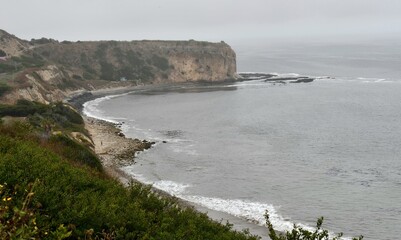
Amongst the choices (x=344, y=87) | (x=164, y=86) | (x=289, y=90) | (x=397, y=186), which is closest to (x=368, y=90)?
(x=344, y=87)

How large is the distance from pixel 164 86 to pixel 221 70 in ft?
76.1

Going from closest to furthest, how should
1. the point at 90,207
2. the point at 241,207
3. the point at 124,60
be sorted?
the point at 90,207 → the point at 241,207 → the point at 124,60

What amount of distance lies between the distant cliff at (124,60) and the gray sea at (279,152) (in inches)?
852

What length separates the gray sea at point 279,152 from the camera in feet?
105

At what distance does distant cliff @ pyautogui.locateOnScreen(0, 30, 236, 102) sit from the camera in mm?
116375

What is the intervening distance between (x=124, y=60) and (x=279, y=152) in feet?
325

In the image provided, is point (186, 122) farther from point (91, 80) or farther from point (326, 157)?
point (91, 80)

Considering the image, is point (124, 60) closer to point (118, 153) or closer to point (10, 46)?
point (10, 46)

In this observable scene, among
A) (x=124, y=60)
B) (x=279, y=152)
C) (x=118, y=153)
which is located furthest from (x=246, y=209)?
(x=124, y=60)

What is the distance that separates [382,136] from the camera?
184ft

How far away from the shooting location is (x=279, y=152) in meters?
49.1

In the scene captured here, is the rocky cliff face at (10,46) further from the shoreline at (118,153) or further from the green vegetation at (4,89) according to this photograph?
the shoreline at (118,153)

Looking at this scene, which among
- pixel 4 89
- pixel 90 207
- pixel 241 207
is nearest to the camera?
pixel 90 207

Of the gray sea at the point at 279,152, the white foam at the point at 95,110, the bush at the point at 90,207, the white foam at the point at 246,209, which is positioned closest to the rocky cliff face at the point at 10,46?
the white foam at the point at 95,110
